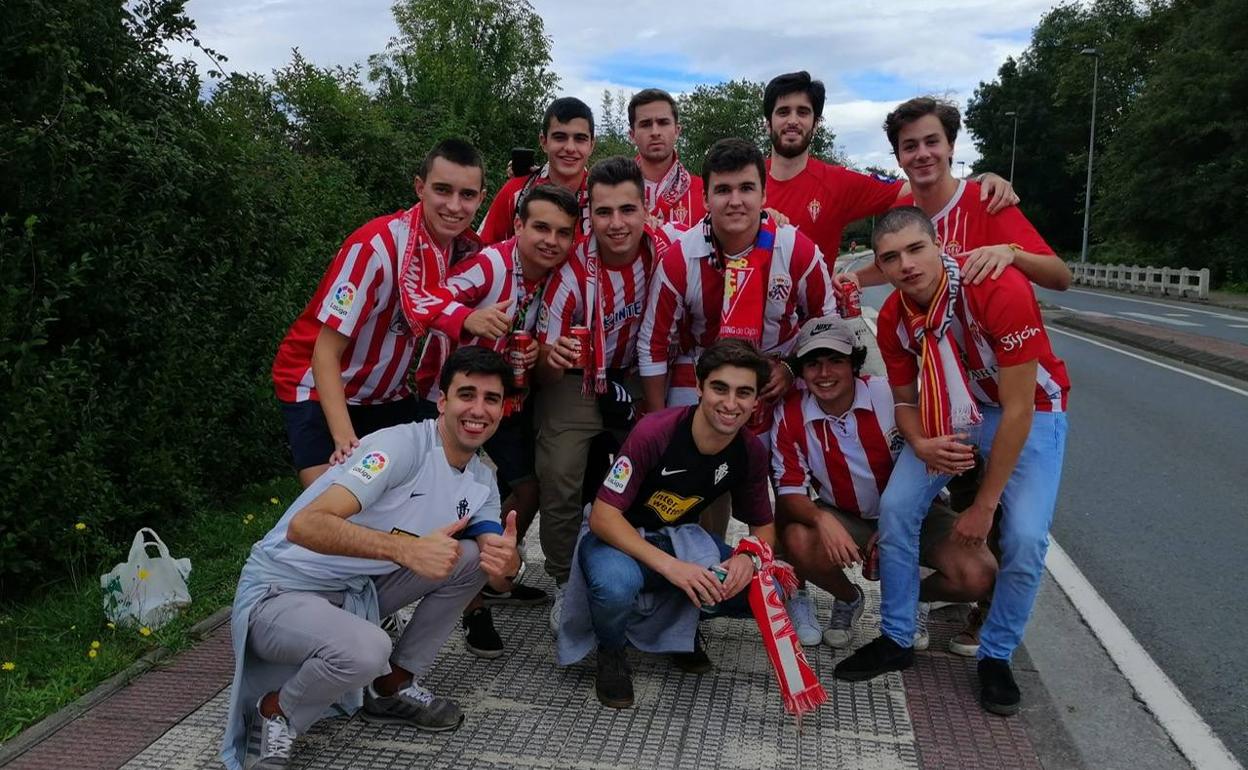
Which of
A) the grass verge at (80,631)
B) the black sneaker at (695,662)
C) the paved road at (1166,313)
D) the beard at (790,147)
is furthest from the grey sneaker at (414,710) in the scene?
the paved road at (1166,313)

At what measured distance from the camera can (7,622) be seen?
4.06m

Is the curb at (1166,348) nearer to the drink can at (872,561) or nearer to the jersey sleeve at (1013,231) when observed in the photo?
the jersey sleeve at (1013,231)

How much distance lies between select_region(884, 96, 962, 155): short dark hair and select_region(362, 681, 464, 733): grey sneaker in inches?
117

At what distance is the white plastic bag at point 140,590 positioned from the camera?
3980mm

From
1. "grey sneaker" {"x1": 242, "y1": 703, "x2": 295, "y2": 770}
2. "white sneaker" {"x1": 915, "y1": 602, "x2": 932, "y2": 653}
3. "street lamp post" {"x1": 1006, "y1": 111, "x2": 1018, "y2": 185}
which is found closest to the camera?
"grey sneaker" {"x1": 242, "y1": 703, "x2": 295, "y2": 770}

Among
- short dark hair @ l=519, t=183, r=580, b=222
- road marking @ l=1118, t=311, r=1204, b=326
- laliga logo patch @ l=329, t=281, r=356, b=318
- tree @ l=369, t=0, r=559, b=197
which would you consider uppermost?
tree @ l=369, t=0, r=559, b=197

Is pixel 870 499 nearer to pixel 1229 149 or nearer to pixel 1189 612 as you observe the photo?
pixel 1189 612

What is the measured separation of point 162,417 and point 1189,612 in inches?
209

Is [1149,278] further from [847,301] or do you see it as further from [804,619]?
[804,619]

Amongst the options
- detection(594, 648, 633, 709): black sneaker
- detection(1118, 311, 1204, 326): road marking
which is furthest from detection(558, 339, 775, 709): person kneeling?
detection(1118, 311, 1204, 326): road marking

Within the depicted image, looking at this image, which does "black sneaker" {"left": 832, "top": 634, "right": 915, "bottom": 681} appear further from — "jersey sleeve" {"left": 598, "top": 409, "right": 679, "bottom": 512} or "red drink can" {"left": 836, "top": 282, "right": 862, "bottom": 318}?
"red drink can" {"left": 836, "top": 282, "right": 862, "bottom": 318}

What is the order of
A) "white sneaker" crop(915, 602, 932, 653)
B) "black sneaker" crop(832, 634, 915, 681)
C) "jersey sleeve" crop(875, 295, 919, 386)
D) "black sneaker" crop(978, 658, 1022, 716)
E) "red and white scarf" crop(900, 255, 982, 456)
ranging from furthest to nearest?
"white sneaker" crop(915, 602, 932, 653) → "jersey sleeve" crop(875, 295, 919, 386) → "black sneaker" crop(832, 634, 915, 681) → "red and white scarf" crop(900, 255, 982, 456) → "black sneaker" crop(978, 658, 1022, 716)

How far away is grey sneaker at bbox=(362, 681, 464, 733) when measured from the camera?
10.8 feet

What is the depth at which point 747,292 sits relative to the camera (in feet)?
13.0
